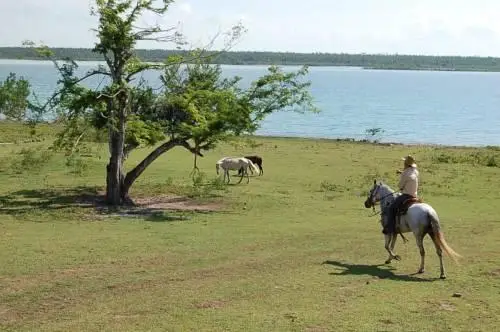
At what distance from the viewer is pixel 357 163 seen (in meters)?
37.6

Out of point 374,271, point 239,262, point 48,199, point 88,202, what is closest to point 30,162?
point 48,199

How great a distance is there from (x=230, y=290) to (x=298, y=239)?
18.9 feet

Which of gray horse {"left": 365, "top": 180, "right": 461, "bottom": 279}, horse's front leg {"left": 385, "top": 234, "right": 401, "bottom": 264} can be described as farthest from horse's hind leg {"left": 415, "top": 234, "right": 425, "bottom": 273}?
horse's front leg {"left": 385, "top": 234, "right": 401, "bottom": 264}

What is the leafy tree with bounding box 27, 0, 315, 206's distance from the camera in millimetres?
23312

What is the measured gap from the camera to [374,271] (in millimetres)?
14719

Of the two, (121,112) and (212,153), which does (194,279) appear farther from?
(212,153)

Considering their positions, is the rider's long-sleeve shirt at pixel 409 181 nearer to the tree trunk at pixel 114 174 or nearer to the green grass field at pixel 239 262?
the green grass field at pixel 239 262

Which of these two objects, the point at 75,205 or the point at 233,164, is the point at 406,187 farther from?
the point at 233,164

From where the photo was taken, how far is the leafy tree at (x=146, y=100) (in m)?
23.3

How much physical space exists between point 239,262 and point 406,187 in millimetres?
4044

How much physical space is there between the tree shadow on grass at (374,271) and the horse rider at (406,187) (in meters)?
0.89

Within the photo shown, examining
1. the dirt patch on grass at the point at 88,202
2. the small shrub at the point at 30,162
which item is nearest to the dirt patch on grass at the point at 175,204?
the dirt patch on grass at the point at 88,202

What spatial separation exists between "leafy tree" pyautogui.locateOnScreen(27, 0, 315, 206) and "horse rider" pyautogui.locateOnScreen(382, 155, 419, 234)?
1027cm

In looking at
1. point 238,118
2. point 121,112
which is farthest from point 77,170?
point 238,118
